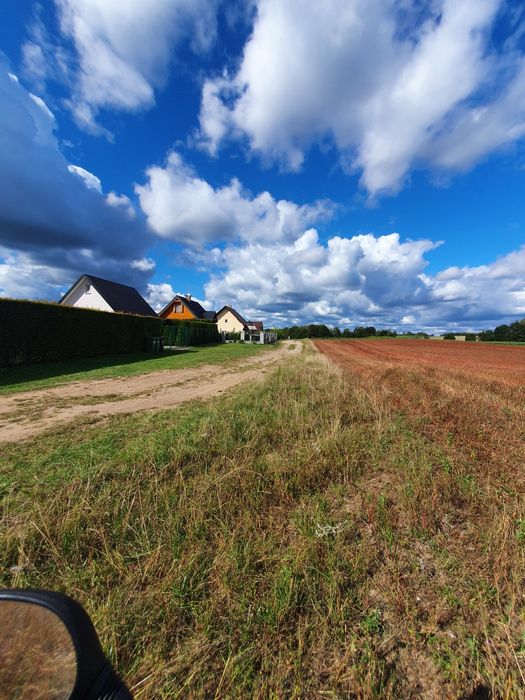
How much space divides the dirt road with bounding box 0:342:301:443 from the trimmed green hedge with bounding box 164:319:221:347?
1871 cm

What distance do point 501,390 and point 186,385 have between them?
32.1 feet

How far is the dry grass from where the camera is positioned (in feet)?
5.10

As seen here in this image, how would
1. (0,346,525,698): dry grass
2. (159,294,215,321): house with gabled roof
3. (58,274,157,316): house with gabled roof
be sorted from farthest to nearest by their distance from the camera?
(159,294,215,321): house with gabled roof → (58,274,157,316): house with gabled roof → (0,346,525,698): dry grass

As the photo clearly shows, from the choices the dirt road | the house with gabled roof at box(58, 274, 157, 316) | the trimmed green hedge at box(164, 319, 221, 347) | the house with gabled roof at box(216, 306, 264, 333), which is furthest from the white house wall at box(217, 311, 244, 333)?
the dirt road

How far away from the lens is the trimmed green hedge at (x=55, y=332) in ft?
38.3

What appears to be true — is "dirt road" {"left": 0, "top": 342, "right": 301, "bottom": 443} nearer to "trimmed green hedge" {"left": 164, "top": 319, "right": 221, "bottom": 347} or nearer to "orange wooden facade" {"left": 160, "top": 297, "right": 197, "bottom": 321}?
"trimmed green hedge" {"left": 164, "top": 319, "right": 221, "bottom": 347}

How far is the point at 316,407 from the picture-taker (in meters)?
6.00

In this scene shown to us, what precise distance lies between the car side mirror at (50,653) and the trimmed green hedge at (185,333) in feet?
94.7

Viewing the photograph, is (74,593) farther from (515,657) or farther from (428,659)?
(515,657)

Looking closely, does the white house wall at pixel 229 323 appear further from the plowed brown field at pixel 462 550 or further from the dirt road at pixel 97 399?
the plowed brown field at pixel 462 550

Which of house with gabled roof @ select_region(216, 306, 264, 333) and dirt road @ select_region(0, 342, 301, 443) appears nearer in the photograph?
dirt road @ select_region(0, 342, 301, 443)

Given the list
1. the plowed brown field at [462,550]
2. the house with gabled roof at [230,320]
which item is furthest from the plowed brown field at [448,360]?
the house with gabled roof at [230,320]

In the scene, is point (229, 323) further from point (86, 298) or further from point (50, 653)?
point (50, 653)

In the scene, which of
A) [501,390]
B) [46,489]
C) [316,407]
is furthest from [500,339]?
[46,489]
